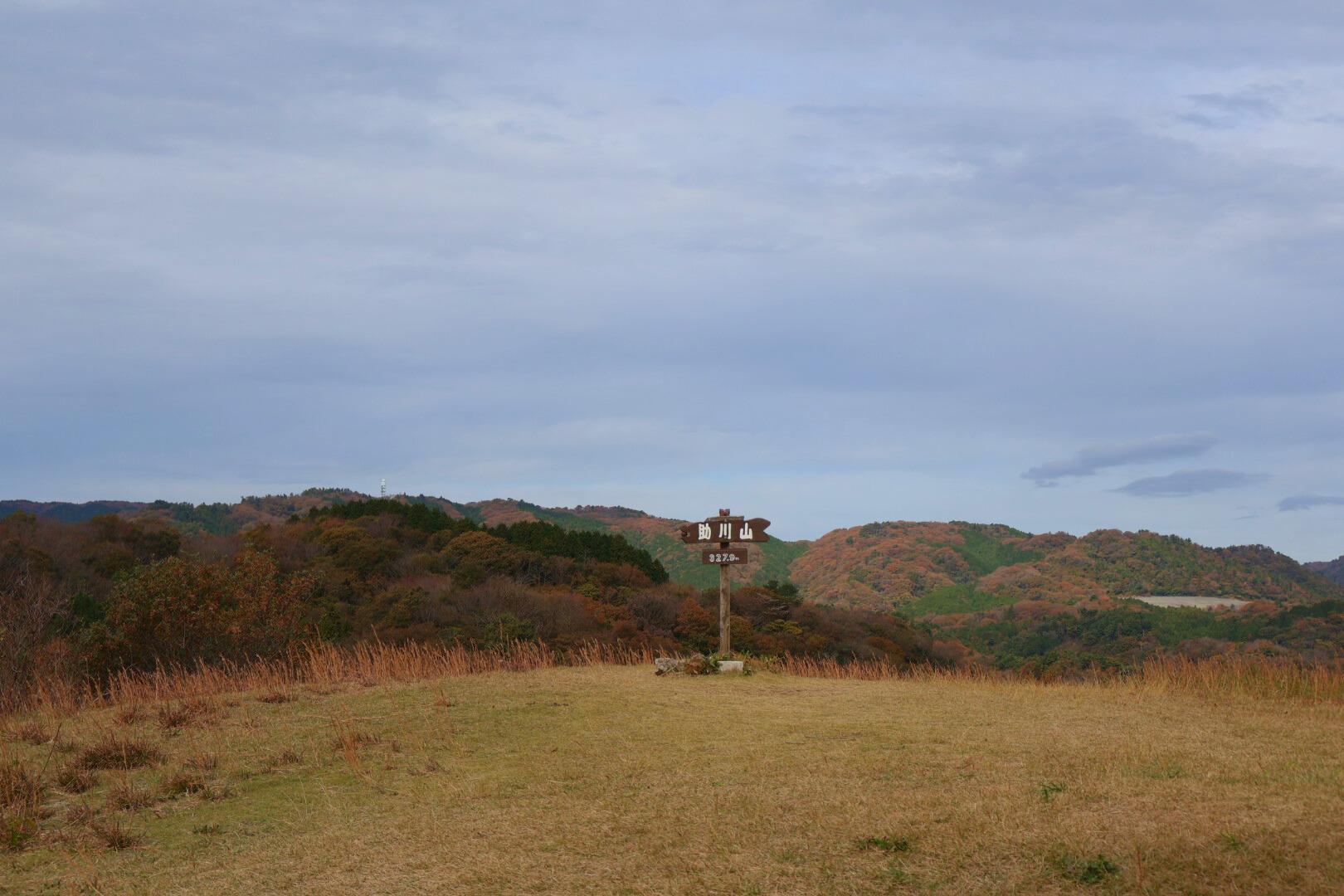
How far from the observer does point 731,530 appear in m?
17.3

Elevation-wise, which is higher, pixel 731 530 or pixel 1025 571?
pixel 731 530

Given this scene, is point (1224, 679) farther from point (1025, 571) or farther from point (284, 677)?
point (1025, 571)

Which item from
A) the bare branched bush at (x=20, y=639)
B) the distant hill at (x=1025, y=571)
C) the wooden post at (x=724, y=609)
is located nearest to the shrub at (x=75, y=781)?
the bare branched bush at (x=20, y=639)

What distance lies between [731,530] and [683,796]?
1036 centimetres

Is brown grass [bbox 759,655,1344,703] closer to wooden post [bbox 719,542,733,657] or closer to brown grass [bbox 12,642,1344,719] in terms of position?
brown grass [bbox 12,642,1344,719]

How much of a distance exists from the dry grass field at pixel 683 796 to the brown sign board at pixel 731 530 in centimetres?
569

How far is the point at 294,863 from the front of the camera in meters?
6.09

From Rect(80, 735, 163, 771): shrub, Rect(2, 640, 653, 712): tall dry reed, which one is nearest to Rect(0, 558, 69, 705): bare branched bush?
Rect(2, 640, 653, 712): tall dry reed

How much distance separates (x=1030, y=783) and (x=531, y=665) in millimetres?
10500

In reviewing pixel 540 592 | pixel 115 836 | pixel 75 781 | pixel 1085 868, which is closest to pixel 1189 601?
pixel 540 592

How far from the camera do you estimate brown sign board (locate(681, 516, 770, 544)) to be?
17281 mm

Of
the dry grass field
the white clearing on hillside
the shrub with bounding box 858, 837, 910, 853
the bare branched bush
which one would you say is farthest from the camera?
the white clearing on hillside

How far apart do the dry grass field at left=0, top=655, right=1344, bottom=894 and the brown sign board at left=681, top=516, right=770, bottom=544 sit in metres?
5.69

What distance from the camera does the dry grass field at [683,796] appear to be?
527 centimetres
